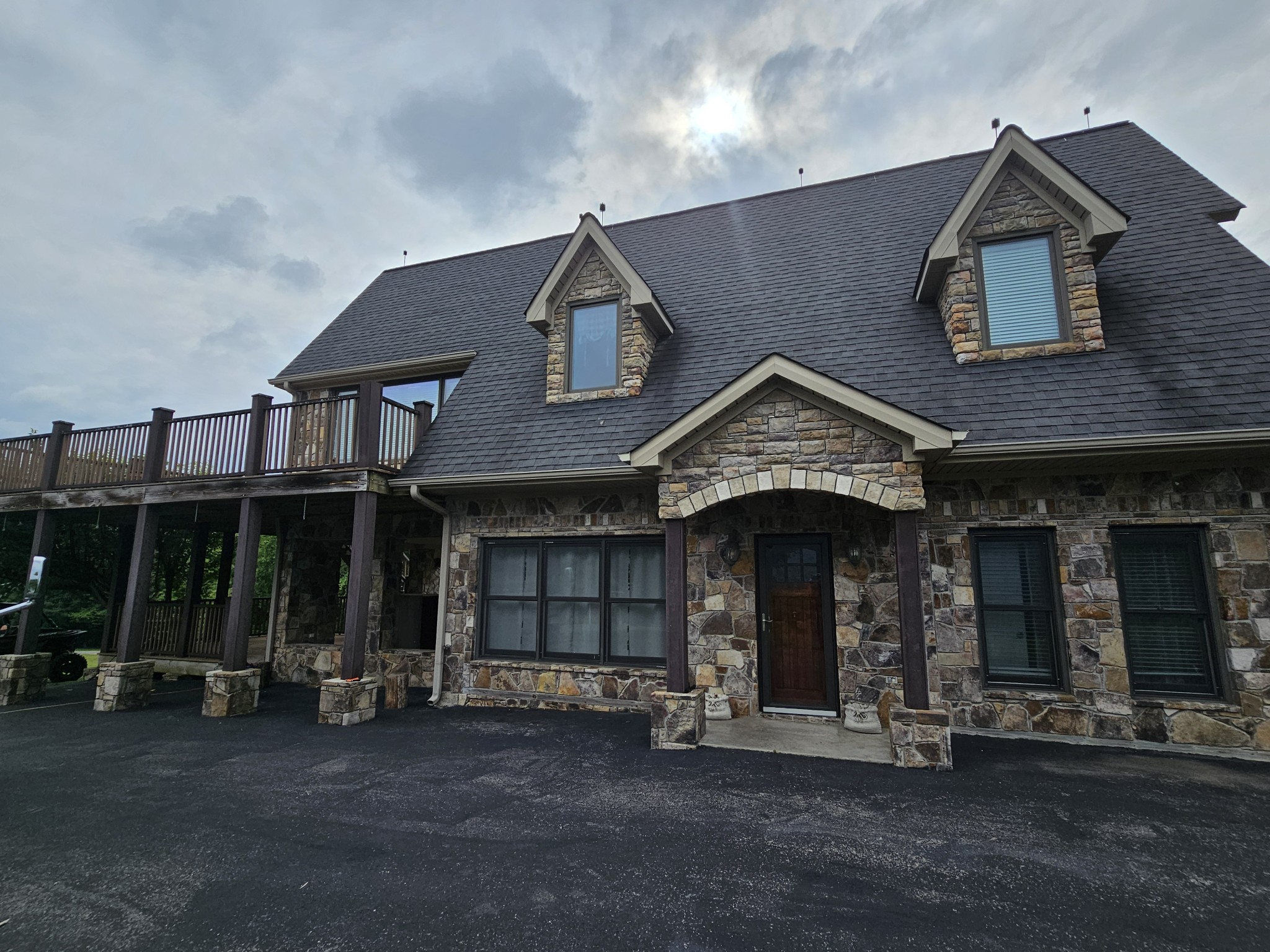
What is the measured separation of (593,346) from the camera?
8875 mm

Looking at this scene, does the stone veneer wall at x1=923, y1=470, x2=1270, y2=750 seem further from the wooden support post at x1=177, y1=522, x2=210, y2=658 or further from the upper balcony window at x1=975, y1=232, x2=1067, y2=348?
the wooden support post at x1=177, y1=522, x2=210, y2=658

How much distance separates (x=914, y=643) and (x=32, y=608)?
12.1 meters

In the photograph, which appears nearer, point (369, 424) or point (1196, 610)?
point (1196, 610)

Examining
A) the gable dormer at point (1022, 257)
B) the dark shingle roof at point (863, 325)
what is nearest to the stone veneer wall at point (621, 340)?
→ the dark shingle roof at point (863, 325)

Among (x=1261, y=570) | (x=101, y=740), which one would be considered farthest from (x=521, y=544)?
(x=1261, y=570)

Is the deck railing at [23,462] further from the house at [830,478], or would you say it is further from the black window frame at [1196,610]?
the black window frame at [1196,610]

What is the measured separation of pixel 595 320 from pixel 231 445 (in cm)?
574

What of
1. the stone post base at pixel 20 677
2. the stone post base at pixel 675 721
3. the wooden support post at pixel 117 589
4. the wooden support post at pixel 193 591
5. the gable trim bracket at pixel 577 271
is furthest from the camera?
the wooden support post at pixel 117 589

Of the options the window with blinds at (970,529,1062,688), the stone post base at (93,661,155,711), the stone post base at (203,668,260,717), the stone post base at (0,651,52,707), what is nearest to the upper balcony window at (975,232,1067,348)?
the window with blinds at (970,529,1062,688)

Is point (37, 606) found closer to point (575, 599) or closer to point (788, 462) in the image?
point (575, 599)

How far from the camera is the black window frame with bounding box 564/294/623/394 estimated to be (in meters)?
8.59

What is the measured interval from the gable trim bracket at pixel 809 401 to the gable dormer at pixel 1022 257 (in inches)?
92.0

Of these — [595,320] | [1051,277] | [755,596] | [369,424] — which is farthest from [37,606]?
[1051,277]

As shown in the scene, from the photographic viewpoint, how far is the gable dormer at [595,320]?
335 inches
